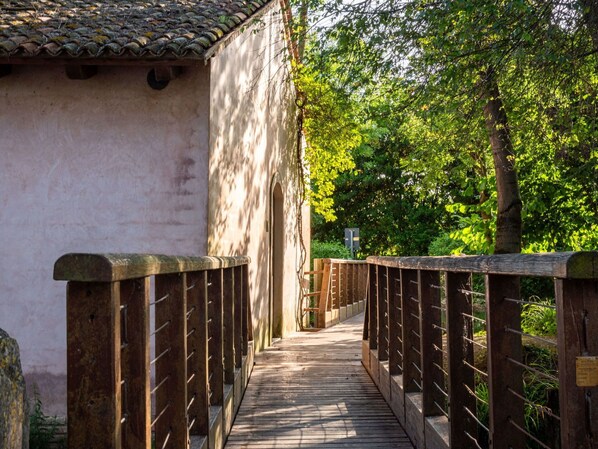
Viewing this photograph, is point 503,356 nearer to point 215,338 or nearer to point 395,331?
point 215,338

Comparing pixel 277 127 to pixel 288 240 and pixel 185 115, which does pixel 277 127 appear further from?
pixel 185 115

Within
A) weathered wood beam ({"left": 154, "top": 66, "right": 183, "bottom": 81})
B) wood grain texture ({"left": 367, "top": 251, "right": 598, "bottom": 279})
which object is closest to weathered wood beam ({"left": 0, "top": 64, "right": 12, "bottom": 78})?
weathered wood beam ({"left": 154, "top": 66, "right": 183, "bottom": 81})

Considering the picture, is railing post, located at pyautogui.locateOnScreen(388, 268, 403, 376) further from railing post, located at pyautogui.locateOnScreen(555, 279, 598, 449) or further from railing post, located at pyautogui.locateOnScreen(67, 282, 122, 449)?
railing post, located at pyautogui.locateOnScreen(67, 282, 122, 449)

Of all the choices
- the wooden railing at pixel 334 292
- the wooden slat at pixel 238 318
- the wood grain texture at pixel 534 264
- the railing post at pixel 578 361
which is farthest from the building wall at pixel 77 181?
the wooden railing at pixel 334 292

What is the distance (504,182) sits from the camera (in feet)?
28.0

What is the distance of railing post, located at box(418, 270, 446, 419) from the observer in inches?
175

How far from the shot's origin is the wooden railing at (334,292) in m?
14.5

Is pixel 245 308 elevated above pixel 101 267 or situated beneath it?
situated beneath

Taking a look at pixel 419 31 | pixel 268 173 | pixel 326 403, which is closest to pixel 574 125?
pixel 419 31

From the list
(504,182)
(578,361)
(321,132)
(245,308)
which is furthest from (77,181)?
(321,132)

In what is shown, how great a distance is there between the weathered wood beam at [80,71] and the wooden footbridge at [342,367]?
8.27 feet

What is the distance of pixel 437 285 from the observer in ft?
14.7

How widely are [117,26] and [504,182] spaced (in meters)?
4.53

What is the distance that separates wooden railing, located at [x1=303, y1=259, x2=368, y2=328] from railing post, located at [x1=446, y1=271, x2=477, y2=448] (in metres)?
10.7
